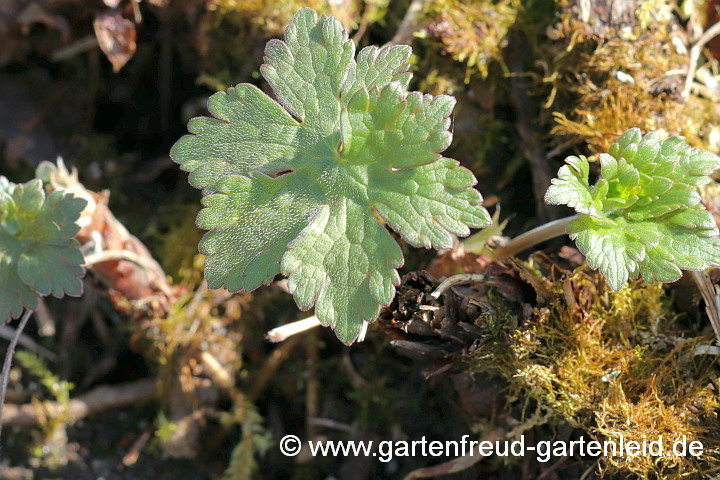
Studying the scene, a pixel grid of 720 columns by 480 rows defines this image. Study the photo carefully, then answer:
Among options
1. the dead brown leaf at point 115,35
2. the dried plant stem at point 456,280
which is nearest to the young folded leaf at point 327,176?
the dried plant stem at point 456,280

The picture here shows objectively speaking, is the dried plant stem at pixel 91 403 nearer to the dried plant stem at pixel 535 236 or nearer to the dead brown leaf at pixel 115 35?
the dead brown leaf at pixel 115 35

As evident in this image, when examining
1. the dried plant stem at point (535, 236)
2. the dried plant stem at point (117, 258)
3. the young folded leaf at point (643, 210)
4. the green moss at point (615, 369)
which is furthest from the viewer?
the dried plant stem at point (117, 258)

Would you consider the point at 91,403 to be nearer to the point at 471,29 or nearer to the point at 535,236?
the point at 535,236

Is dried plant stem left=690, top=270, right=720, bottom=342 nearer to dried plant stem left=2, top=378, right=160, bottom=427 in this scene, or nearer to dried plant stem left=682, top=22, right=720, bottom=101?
dried plant stem left=682, top=22, right=720, bottom=101

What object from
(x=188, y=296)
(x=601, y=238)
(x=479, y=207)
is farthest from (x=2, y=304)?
(x=601, y=238)

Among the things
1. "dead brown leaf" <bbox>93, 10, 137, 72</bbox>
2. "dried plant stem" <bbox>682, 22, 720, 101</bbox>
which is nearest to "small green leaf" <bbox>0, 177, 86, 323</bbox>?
"dead brown leaf" <bbox>93, 10, 137, 72</bbox>

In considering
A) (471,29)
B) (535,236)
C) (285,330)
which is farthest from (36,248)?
(471,29)
